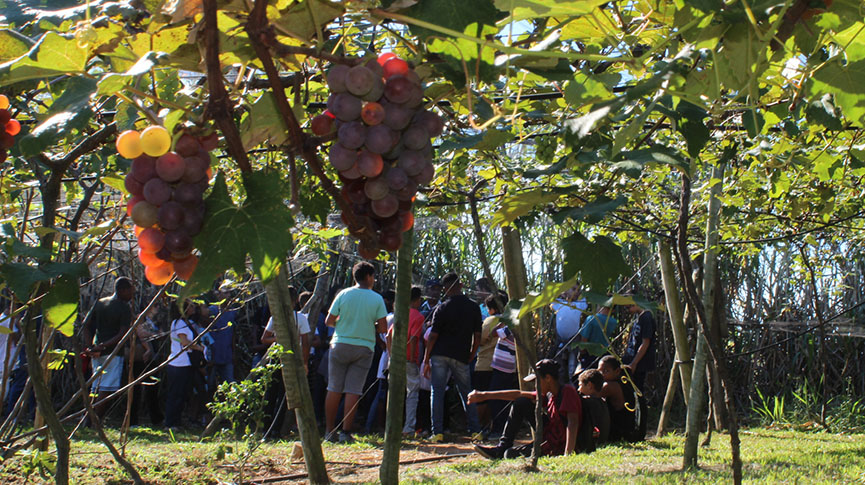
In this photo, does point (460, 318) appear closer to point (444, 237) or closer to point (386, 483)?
point (444, 237)

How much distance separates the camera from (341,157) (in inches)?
32.5

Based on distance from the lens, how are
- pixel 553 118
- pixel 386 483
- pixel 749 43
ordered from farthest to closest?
1. pixel 386 483
2. pixel 553 118
3. pixel 749 43

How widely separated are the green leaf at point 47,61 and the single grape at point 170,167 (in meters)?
0.14

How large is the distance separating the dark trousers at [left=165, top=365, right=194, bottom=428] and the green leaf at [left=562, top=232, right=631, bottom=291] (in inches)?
263

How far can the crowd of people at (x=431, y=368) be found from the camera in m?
5.58

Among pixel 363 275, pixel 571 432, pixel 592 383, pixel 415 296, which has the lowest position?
pixel 571 432

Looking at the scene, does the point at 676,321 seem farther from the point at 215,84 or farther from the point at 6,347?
the point at 215,84

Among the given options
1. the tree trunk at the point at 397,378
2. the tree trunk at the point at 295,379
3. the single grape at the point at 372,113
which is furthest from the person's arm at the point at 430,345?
the single grape at the point at 372,113

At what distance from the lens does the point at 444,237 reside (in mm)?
9922

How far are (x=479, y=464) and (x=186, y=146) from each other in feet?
14.7

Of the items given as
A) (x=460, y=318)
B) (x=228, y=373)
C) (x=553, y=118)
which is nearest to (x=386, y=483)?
(x=553, y=118)

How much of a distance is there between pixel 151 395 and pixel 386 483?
21.7ft

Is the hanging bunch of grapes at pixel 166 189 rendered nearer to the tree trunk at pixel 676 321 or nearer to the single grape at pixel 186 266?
the single grape at pixel 186 266

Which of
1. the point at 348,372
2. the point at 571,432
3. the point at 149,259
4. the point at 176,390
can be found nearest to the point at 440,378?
the point at 348,372
